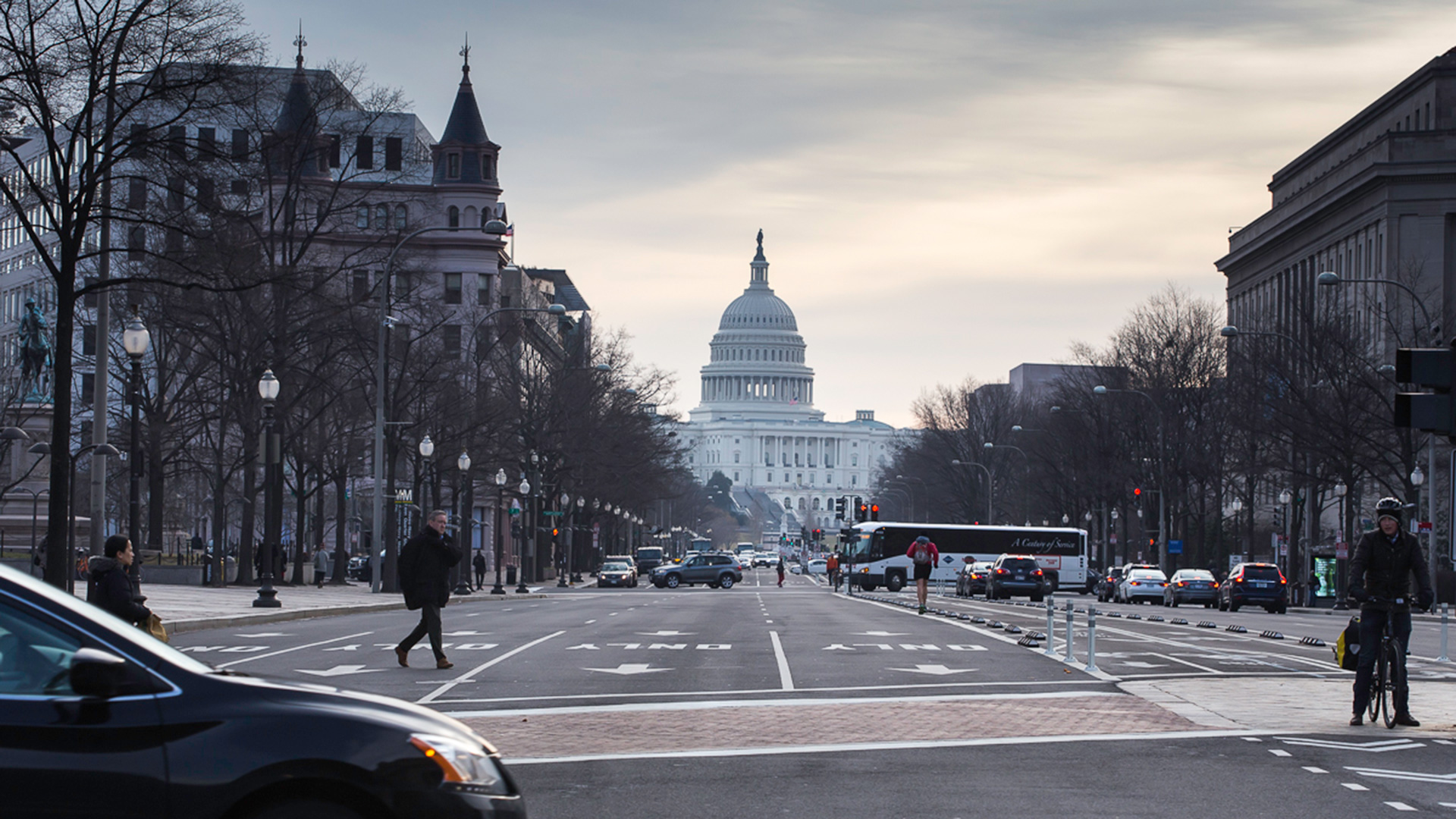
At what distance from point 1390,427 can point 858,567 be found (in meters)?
38.0

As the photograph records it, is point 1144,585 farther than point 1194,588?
Yes

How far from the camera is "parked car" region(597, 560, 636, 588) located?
8162 centimetres

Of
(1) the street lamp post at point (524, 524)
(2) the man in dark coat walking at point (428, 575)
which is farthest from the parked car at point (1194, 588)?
(2) the man in dark coat walking at point (428, 575)

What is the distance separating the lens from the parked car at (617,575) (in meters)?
81.6

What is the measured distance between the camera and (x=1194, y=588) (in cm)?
5988

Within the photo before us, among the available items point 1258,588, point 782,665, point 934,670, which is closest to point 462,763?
point 934,670

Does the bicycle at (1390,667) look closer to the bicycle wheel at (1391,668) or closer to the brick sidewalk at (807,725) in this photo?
the bicycle wheel at (1391,668)

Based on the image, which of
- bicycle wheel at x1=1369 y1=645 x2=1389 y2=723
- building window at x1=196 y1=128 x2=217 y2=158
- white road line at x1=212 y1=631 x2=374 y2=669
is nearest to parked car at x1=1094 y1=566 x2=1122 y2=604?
white road line at x1=212 y1=631 x2=374 y2=669

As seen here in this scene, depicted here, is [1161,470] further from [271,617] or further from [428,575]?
[428,575]

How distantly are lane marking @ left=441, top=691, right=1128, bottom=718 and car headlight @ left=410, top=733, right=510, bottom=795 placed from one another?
8.42m

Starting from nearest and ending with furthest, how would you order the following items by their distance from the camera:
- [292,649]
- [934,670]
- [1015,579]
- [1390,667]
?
[1390,667], [934,670], [292,649], [1015,579]

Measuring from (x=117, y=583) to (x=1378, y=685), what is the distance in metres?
10.3

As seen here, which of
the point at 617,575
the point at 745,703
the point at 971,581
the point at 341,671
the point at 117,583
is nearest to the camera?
the point at 117,583

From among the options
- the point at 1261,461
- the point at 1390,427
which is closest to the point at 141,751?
the point at 1390,427
